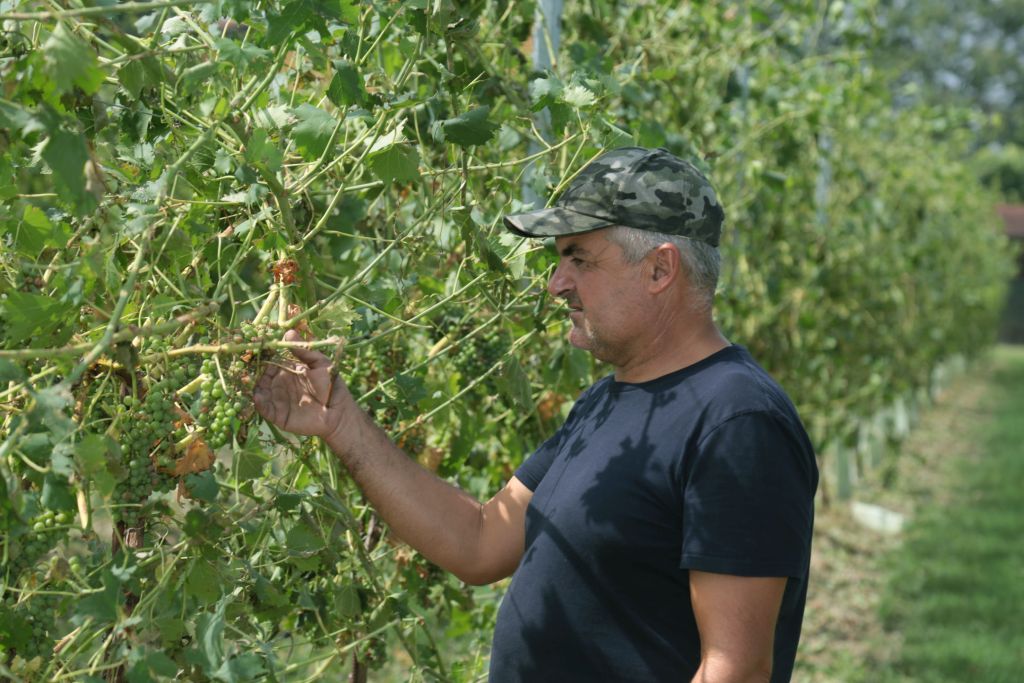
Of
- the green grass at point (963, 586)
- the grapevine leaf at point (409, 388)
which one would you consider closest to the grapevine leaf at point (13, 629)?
the grapevine leaf at point (409, 388)

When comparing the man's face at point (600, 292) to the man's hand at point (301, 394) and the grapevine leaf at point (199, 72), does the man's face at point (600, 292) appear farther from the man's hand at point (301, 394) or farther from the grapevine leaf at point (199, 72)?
the grapevine leaf at point (199, 72)

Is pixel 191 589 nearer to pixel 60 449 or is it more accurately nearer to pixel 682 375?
pixel 60 449

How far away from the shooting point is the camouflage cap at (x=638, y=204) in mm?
2119

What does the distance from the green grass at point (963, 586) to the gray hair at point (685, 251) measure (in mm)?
3824

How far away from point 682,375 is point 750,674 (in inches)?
20.3

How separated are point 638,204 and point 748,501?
56 centimetres

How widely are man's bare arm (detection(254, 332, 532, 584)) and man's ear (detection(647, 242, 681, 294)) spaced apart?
0.53 metres

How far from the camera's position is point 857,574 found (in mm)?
7379

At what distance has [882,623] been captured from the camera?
252 inches

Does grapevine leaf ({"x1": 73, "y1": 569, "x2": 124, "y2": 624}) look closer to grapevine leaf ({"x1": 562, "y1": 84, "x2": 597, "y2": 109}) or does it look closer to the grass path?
grapevine leaf ({"x1": 562, "y1": 84, "x2": 597, "y2": 109})

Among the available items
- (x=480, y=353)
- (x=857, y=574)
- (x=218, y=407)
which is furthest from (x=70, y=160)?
(x=857, y=574)

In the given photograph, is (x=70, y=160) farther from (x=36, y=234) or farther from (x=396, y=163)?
(x=396, y=163)

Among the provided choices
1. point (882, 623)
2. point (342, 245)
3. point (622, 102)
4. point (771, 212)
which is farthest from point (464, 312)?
point (882, 623)

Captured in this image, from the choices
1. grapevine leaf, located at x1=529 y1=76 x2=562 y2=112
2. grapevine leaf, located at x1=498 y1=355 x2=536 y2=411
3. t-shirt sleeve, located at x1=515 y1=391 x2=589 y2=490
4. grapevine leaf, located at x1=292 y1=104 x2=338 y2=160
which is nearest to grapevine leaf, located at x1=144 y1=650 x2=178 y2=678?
grapevine leaf, located at x1=292 y1=104 x2=338 y2=160
